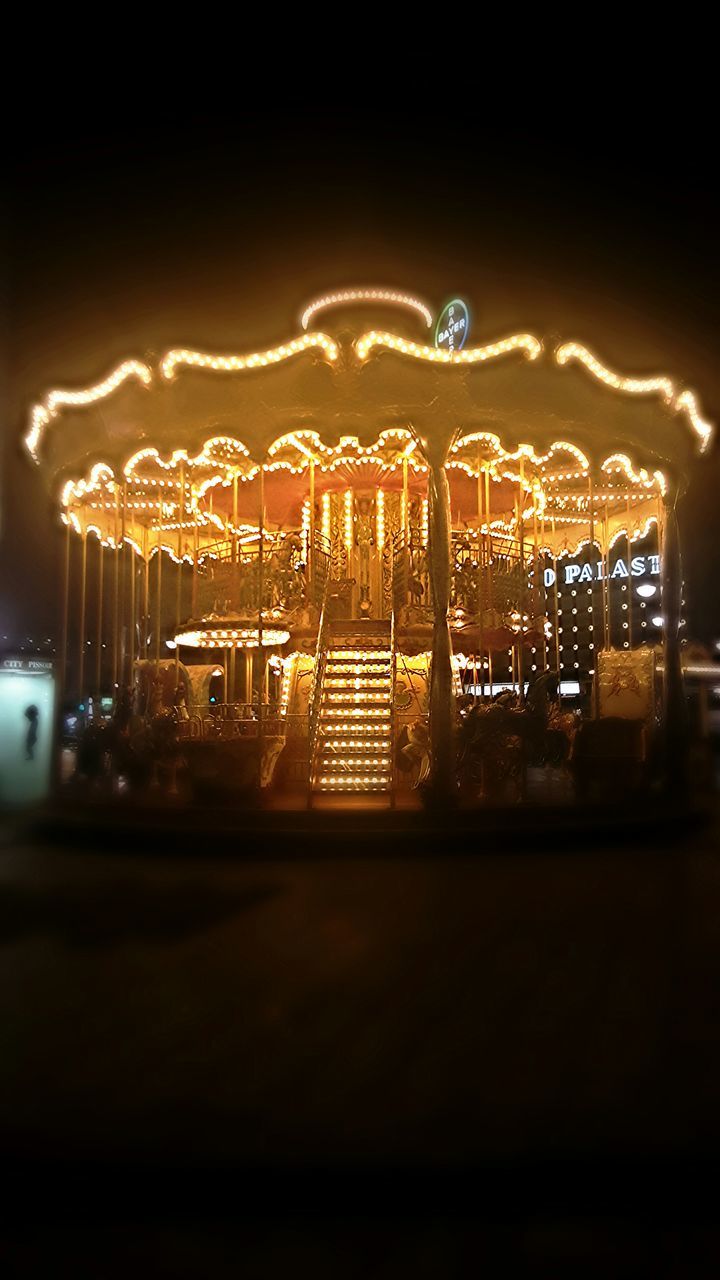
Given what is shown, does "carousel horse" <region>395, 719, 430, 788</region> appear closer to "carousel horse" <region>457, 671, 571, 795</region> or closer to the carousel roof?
"carousel horse" <region>457, 671, 571, 795</region>

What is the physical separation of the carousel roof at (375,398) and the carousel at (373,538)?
0.08 ft

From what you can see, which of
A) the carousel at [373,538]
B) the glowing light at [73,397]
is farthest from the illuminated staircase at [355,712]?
the glowing light at [73,397]

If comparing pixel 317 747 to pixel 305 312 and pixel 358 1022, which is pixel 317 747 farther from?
pixel 358 1022

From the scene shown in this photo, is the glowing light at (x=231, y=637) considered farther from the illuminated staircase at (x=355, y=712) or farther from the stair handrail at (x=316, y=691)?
the illuminated staircase at (x=355, y=712)

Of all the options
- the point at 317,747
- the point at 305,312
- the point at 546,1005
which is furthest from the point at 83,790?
the point at 546,1005

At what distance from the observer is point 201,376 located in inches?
382

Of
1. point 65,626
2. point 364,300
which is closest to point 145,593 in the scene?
point 65,626

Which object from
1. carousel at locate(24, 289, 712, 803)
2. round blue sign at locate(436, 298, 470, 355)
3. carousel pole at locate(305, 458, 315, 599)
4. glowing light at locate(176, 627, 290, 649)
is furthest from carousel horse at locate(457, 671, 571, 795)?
round blue sign at locate(436, 298, 470, 355)

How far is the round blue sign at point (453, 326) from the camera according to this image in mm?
9344

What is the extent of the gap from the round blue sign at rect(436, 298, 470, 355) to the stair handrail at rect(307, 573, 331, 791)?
13.2 ft

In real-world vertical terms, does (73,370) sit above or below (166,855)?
above

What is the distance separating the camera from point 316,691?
10.5m

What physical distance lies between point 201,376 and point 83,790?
5418 mm

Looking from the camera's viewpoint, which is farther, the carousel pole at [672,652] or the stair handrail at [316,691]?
the carousel pole at [672,652]
